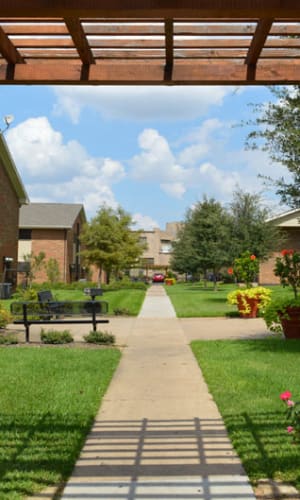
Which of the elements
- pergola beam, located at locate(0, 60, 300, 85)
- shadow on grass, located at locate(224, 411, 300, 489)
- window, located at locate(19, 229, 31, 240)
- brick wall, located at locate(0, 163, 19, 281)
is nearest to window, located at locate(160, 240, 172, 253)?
window, located at locate(19, 229, 31, 240)

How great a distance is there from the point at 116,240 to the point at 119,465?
38.3m

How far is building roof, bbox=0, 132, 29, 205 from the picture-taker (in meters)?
32.4

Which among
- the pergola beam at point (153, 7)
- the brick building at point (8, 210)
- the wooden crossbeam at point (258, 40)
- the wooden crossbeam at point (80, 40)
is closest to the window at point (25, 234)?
the brick building at point (8, 210)

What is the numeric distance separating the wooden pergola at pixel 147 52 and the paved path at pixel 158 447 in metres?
2.91

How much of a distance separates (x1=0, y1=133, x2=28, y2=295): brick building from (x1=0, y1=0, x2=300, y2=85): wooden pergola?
2770cm

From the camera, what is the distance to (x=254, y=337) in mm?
12836

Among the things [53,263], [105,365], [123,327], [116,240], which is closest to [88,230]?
[116,240]

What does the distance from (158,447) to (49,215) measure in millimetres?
46934

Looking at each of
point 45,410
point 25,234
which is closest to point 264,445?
point 45,410

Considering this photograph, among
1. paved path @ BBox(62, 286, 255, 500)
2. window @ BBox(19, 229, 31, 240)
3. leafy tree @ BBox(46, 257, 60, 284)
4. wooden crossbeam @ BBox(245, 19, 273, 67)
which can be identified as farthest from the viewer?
window @ BBox(19, 229, 31, 240)

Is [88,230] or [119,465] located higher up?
[88,230]

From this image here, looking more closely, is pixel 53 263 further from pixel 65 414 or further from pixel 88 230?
pixel 65 414

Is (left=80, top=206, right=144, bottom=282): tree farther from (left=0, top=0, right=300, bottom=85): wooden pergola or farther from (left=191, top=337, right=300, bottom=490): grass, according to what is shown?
(left=0, top=0, right=300, bottom=85): wooden pergola

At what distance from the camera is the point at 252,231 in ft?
91.4
